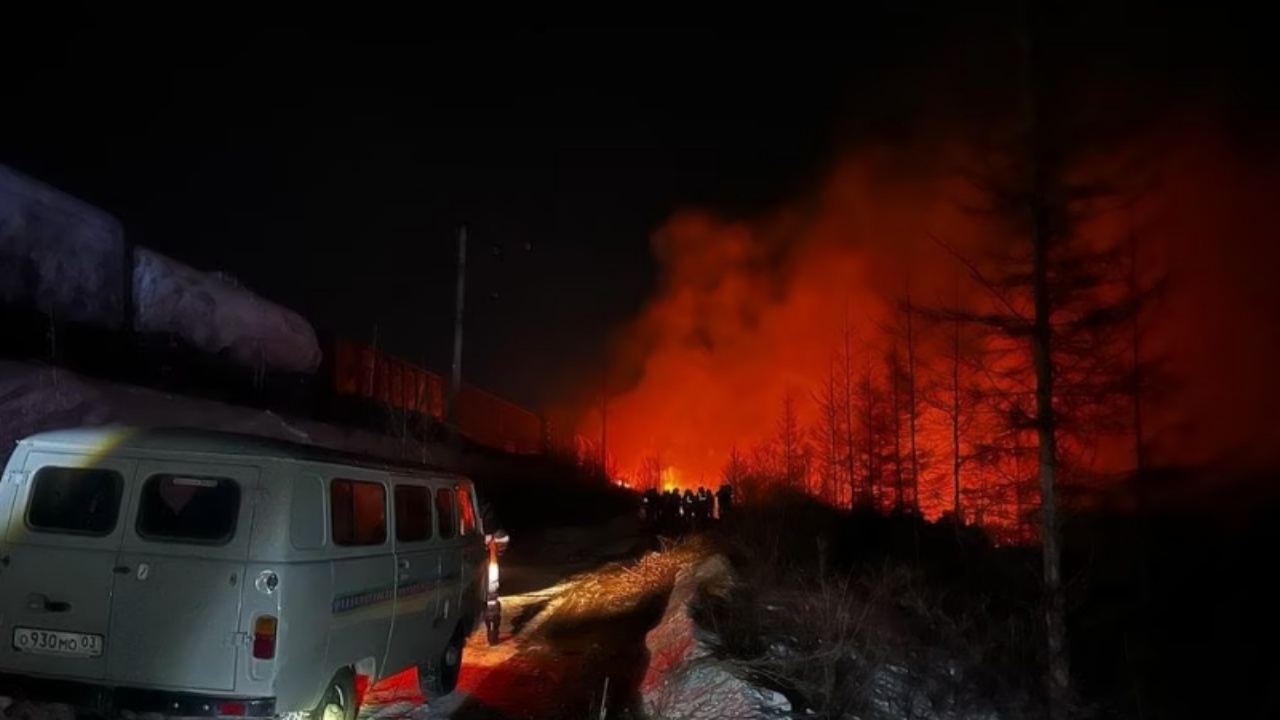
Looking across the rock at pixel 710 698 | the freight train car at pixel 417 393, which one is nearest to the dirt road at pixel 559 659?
the rock at pixel 710 698

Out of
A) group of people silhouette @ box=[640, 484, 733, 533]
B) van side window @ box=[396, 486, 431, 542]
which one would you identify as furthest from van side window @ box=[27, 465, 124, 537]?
group of people silhouette @ box=[640, 484, 733, 533]

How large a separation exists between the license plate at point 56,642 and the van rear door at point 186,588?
0.13 metres

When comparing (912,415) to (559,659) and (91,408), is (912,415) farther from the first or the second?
(91,408)

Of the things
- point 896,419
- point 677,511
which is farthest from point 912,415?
point 677,511

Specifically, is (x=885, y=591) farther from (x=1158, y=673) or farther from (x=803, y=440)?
(x=803, y=440)

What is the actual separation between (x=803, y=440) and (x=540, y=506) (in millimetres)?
13315

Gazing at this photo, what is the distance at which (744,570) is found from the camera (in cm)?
1418

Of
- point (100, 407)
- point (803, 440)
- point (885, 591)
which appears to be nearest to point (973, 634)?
point (885, 591)

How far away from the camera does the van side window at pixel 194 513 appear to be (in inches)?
228

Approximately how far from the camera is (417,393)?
29.5 metres

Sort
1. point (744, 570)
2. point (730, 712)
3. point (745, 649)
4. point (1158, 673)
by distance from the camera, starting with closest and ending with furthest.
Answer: point (730, 712), point (745, 649), point (744, 570), point (1158, 673)

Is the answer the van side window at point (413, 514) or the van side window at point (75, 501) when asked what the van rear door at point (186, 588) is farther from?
the van side window at point (413, 514)

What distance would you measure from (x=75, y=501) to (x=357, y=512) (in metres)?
1.78

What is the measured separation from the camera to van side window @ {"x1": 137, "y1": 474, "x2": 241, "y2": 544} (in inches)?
228
